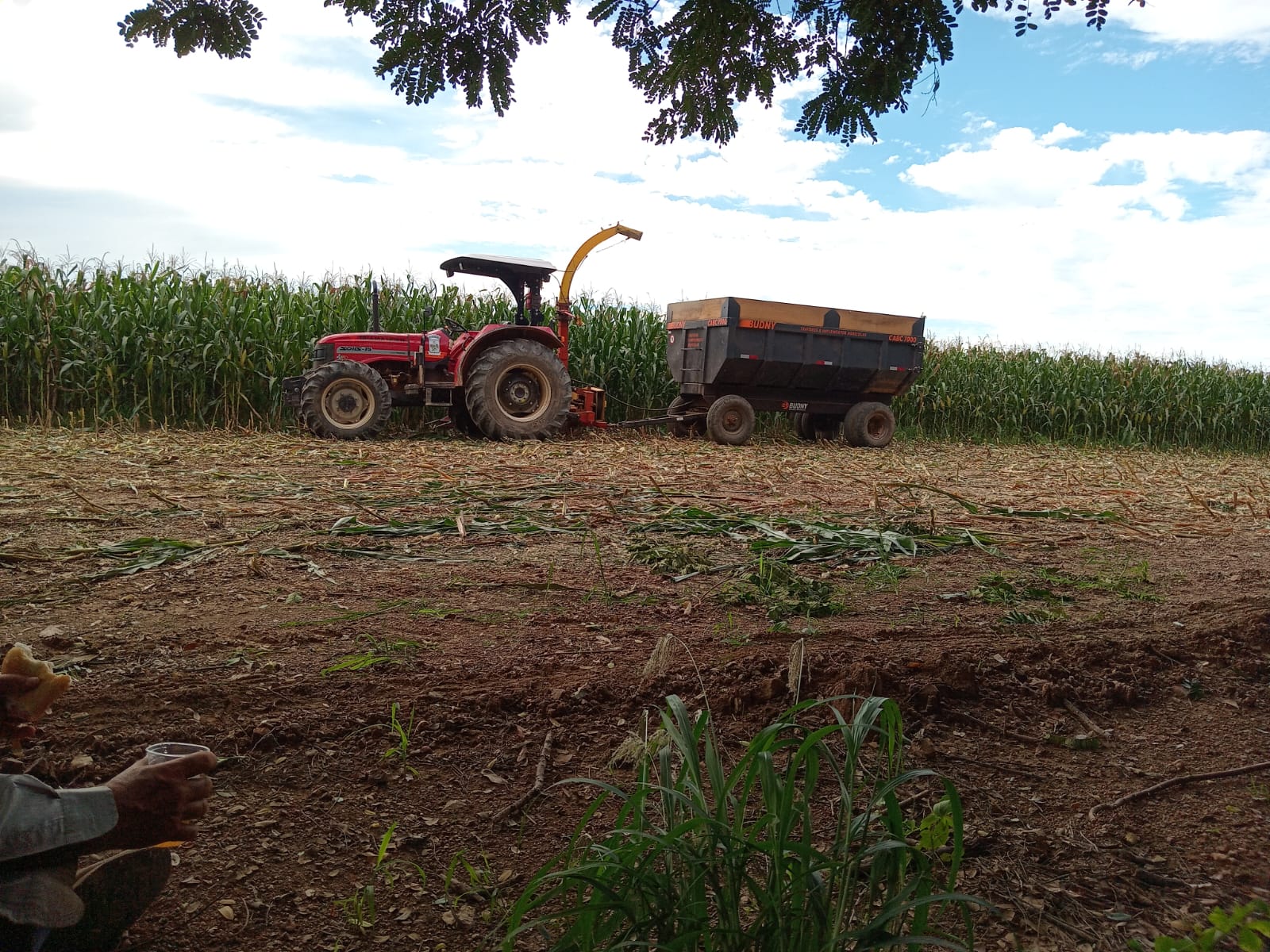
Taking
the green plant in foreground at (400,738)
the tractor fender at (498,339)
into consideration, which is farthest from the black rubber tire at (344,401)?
the green plant in foreground at (400,738)

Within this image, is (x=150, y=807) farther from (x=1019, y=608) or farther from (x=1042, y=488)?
(x=1042, y=488)

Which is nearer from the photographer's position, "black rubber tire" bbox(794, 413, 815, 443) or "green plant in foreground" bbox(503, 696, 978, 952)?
"green plant in foreground" bbox(503, 696, 978, 952)

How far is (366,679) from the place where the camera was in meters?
2.51

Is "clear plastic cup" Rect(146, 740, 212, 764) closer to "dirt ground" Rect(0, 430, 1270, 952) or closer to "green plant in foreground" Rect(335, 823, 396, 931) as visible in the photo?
"dirt ground" Rect(0, 430, 1270, 952)

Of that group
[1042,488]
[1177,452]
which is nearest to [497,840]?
[1042,488]

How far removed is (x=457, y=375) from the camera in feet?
35.2

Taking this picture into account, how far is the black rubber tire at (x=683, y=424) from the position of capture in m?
13.0

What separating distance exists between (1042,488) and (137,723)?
761 cm

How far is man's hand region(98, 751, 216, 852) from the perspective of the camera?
150cm

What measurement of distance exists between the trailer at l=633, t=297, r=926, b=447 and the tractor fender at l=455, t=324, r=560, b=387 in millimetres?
2048

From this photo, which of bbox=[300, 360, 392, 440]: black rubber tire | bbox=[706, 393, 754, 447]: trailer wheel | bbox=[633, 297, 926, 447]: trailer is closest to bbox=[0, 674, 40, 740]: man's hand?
bbox=[300, 360, 392, 440]: black rubber tire

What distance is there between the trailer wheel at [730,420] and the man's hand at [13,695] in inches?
425

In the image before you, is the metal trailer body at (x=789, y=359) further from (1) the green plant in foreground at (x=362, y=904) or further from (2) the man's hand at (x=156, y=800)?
(2) the man's hand at (x=156, y=800)

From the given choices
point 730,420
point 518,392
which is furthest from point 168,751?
point 730,420
